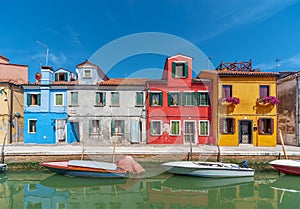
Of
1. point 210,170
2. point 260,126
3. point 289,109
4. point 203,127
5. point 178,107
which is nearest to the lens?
point 210,170

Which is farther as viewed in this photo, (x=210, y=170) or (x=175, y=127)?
(x=175, y=127)

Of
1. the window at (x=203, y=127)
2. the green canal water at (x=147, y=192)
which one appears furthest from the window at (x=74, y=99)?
the window at (x=203, y=127)

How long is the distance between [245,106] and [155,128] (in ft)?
27.7

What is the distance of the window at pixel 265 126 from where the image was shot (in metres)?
17.0

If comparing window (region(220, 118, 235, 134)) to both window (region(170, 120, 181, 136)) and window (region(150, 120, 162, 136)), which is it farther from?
window (region(150, 120, 162, 136))

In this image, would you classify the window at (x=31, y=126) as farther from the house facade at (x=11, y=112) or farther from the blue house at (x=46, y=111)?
the house facade at (x=11, y=112)

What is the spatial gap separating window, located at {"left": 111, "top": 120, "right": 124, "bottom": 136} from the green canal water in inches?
272

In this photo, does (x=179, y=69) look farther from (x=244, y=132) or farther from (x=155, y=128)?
(x=244, y=132)

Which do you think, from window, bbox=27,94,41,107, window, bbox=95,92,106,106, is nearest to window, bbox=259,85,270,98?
window, bbox=95,92,106,106

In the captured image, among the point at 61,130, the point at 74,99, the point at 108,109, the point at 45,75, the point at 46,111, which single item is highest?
the point at 45,75

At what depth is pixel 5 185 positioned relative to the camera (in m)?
10.6

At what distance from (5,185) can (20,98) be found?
11498 millimetres

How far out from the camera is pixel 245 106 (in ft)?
56.2

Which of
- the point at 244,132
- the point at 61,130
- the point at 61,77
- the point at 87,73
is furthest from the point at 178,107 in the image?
the point at 61,77
